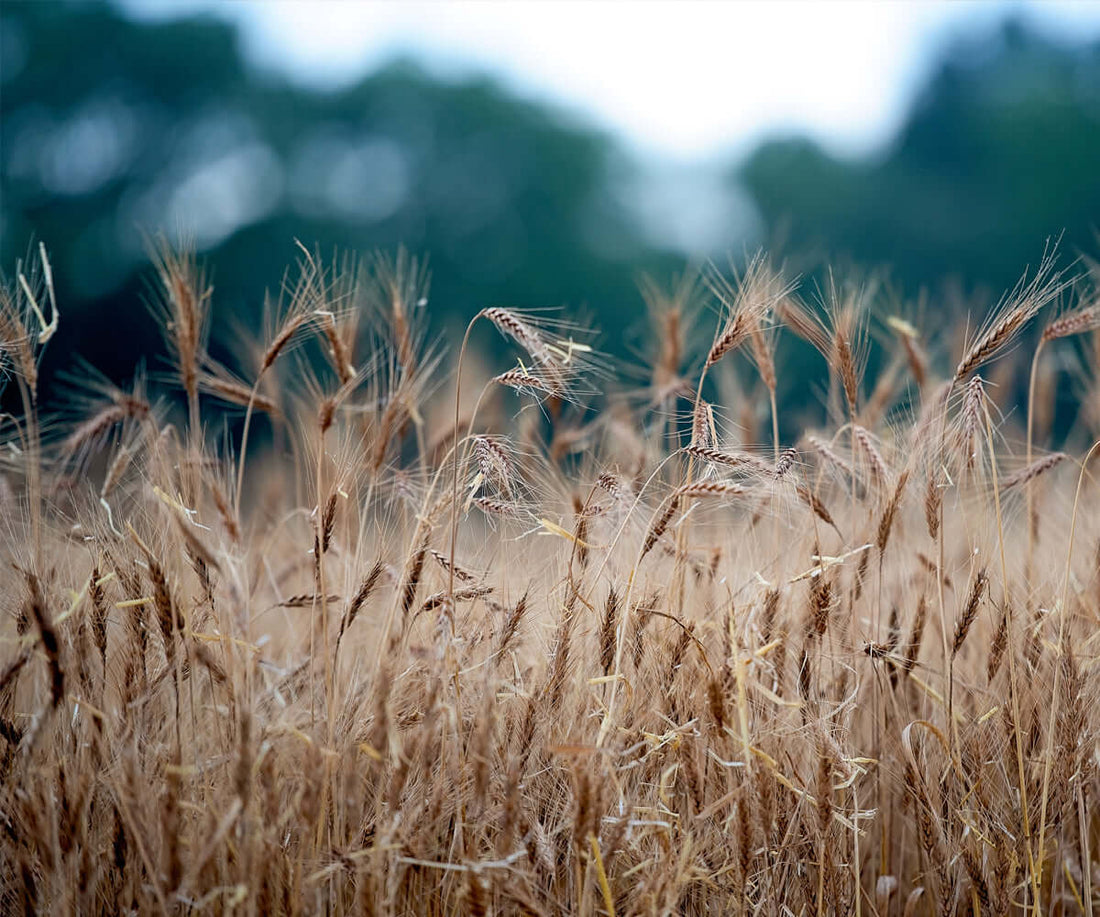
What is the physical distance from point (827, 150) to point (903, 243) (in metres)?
4.74

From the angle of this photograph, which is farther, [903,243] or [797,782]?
[903,243]

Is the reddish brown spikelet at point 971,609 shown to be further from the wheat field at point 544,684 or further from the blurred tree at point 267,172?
the blurred tree at point 267,172

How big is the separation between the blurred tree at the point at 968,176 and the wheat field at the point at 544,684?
1374 cm

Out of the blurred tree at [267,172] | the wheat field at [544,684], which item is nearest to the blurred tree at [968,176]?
the blurred tree at [267,172]

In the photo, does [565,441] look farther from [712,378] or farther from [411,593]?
[411,593]

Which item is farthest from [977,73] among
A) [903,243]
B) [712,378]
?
[712,378]

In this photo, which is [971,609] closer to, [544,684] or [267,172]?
[544,684]

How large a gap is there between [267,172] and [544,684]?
1817 centimetres

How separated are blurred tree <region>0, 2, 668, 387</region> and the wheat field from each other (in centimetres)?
1284

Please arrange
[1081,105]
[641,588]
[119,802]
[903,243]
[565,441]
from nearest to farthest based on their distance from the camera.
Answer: [119,802] < [641,588] < [565,441] < [903,243] < [1081,105]

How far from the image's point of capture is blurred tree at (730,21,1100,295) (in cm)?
1650

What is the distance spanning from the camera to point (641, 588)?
78.5 inches

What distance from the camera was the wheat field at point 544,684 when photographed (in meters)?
1.61

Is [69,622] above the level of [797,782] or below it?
above
